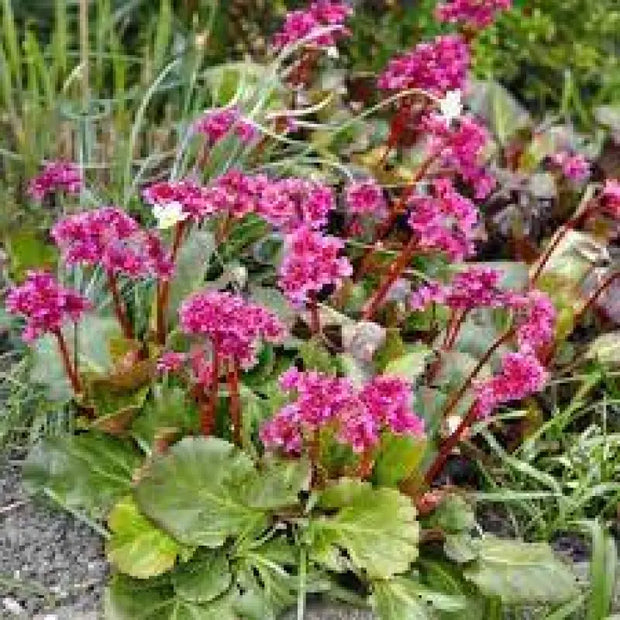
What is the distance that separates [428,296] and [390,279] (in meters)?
0.10

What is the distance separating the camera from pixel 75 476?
2.69 m

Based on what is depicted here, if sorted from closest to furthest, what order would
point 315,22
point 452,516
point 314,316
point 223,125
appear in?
point 452,516 → point 314,316 → point 223,125 → point 315,22

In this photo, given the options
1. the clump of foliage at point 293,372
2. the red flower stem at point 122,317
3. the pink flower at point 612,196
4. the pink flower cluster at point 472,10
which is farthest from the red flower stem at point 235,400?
the pink flower cluster at point 472,10

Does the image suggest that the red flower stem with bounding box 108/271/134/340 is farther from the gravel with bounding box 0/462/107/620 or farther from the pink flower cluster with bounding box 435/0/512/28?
the pink flower cluster with bounding box 435/0/512/28

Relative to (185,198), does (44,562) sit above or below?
below

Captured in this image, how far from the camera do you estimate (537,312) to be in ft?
8.80

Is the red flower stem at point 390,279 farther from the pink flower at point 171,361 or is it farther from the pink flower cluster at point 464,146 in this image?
the pink flower at point 171,361

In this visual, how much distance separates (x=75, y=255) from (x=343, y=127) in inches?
35.3

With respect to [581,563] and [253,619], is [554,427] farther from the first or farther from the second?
[253,619]

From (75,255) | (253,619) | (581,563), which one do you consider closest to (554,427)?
(581,563)

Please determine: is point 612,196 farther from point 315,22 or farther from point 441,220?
point 315,22

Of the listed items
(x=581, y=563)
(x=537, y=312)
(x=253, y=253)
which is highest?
(x=537, y=312)

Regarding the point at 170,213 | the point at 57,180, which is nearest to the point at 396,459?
the point at 170,213

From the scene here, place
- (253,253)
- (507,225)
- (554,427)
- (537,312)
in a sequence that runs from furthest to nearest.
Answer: (507,225) < (253,253) < (554,427) < (537,312)
